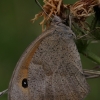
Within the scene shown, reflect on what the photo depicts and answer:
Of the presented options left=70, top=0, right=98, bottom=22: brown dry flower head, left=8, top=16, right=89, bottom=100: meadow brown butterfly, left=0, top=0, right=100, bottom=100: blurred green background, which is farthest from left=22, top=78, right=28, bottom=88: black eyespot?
left=0, top=0, right=100, bottom=100: blurred green background

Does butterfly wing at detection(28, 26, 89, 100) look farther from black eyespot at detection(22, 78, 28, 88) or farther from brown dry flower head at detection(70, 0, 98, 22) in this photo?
brown dry flower head at detection(70, 0, 98, 22)

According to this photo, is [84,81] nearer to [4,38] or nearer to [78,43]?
[78,43]

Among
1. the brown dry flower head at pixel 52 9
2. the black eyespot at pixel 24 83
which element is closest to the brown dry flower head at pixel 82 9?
the brown dry flower head at pixel 52 9

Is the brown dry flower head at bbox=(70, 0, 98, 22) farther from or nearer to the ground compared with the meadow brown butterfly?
farther from the ground

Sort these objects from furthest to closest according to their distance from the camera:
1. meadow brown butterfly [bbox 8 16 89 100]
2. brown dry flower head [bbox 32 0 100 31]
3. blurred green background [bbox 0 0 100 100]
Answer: blurred green background [bbox 0 0 100 100] → brown dry flower head [bbox 32 0 100 31] → meadow brown butterfly [bbox 8 16 89 100]

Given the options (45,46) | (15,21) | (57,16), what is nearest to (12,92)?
(45,46)

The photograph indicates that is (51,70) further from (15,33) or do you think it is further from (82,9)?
(15,33)

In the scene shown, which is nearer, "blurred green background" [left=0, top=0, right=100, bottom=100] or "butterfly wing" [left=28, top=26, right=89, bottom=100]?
"butterfly wing" [left=28, top=26, right=89, bottom=100]

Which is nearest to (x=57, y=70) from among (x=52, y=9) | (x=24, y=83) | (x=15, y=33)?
(x=24, y=83)
